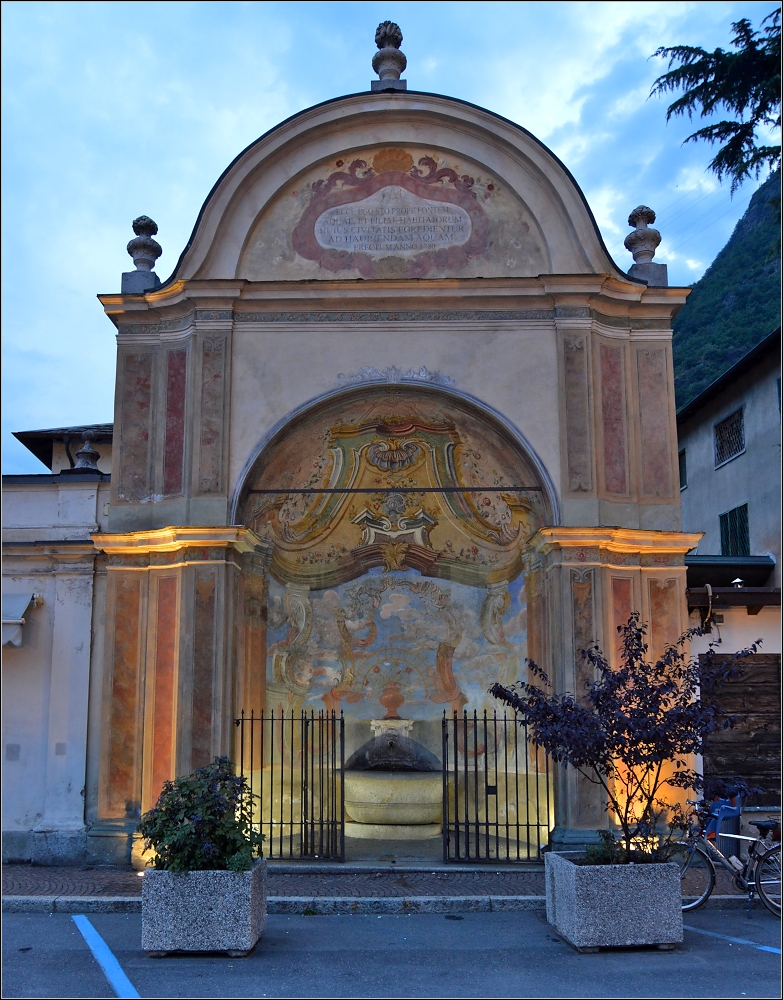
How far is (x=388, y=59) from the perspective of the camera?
40.9 feet

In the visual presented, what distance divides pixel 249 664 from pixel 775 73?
10011mm

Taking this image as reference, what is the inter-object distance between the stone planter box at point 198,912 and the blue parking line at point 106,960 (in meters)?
0.28

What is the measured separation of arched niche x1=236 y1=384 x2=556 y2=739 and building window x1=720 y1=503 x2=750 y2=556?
21.6 feet

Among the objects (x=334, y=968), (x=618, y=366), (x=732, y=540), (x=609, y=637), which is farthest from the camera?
(x=732, y=540)

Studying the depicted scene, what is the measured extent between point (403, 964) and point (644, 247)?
28.3 ft

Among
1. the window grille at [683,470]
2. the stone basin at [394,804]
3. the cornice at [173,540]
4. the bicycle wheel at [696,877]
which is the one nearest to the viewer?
the bicycle wheel at [696,877]

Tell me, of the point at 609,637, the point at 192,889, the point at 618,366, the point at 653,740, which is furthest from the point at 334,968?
the point at 618,366

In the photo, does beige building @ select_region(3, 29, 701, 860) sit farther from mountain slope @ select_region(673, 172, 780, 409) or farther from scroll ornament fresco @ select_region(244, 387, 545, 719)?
mountain slope @ select_region(673, 172, 780, 409)

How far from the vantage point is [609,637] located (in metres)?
10.8

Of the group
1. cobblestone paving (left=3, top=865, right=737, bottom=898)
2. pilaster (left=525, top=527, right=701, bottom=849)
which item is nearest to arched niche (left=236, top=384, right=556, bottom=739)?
pilaster (left=525, top=527, right=701, bottom=849)

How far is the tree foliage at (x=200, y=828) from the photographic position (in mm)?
7133

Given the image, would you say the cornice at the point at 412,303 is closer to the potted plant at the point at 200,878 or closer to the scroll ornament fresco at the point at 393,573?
the scroll ornament fresco at the point at 393,573

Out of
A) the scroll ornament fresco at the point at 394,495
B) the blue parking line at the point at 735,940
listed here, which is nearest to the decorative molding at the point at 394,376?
the scroll ornament fresco at the point at 394,495

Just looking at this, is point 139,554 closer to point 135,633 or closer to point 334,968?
point 135,633
